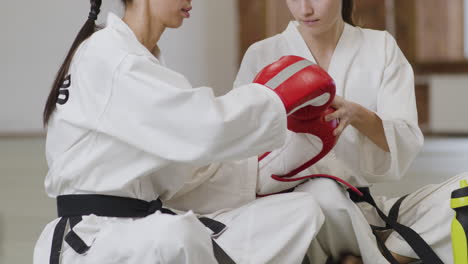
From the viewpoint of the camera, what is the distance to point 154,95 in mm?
1858

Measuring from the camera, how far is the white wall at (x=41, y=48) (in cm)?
792

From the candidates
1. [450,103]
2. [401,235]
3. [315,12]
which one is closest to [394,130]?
[401,235]

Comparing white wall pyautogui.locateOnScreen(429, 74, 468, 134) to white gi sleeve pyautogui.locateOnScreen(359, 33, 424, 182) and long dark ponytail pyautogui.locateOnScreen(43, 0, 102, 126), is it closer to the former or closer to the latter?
white gi sleeve pyautogui.locateOnScreen(359, 33, 424, 182)

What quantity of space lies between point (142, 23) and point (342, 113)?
0.61 m

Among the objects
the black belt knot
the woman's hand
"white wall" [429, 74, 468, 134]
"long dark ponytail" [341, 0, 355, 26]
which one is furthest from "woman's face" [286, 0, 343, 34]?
"white wall" [429, 74, 468, 134]

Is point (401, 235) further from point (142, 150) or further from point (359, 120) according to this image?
point (142, 150)

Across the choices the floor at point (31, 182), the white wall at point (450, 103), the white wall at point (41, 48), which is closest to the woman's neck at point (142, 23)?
the floor at point (31, 182)

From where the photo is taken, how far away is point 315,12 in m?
2.50

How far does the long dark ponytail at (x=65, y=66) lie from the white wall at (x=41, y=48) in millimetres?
5655

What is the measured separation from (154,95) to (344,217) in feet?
2.50

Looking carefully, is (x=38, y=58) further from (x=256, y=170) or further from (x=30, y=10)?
(x=256, y=170)

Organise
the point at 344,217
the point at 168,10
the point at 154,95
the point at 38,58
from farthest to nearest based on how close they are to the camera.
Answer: the point at 38,58 < the point at 344,217 < the point at 168,10 < the point at 154,95

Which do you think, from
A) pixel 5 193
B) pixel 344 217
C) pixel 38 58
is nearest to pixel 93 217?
pixel 344 217

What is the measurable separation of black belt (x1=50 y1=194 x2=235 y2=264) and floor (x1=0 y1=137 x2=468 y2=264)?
1.13 metres
